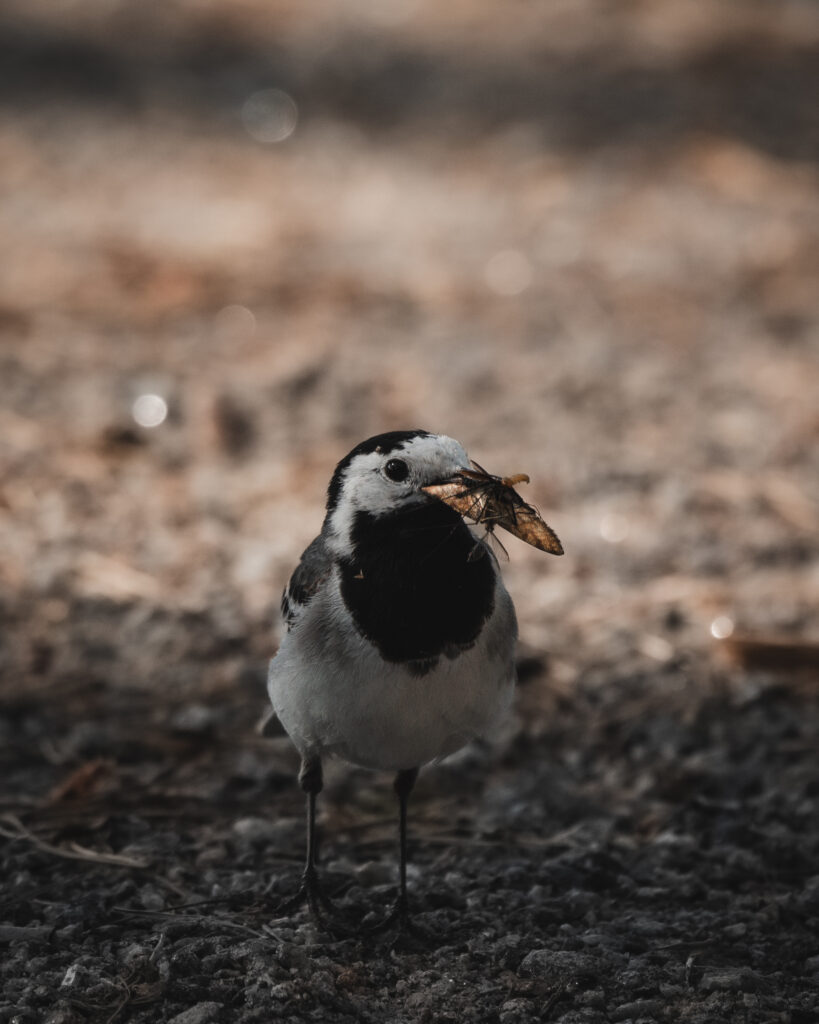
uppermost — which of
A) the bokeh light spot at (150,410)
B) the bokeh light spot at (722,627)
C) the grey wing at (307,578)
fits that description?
the bokeh light spot at (150,410)

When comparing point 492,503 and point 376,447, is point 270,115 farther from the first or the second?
point 492,503

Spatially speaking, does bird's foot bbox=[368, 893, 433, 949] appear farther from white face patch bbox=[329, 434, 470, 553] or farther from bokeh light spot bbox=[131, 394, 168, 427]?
bokeh light spot bbox=[131, 394, 168, 427]

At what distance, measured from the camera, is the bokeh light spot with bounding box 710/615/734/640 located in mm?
5102

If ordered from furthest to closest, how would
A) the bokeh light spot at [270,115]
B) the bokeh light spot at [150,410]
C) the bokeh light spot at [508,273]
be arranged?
the bokeh light spot at [270,115] → the bokeh light spot at [508,273] → the bokeh light spot at [150,410]

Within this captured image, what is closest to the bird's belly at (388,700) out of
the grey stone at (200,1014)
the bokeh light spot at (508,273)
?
the grey stone at (200,1014)

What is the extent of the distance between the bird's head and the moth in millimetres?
42

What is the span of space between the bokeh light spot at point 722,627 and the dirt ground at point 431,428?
3 cm

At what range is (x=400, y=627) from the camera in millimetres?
3238

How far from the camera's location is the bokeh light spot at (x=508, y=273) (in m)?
8.25

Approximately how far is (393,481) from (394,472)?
0.02 meters

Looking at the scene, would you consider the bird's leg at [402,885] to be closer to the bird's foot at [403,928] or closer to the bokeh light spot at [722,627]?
the bird's foot at [403,928]

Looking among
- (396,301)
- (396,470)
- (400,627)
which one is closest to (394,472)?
(396,470)

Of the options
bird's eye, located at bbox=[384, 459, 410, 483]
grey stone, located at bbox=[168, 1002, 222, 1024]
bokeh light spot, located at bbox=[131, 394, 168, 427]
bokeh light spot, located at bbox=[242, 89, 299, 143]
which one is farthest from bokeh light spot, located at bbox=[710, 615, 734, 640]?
bokeh light spot, located at bbox=[242, 89, 299, 143]

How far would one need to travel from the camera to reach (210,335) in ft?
24.6
